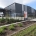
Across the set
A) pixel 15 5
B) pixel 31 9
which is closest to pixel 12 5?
pixel 15 5

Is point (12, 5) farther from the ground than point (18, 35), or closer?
farther from the ground

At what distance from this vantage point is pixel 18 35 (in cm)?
786

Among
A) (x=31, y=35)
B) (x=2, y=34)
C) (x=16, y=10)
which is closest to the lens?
(x=31, y=35)

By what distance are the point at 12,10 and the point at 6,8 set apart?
265cm

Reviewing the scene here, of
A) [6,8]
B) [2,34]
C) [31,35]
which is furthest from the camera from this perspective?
[6,8]

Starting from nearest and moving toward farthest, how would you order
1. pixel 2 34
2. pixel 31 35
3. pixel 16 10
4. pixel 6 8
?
1. pixel 31 35
2. pixel 2 34
3. pixel 16 10
4. pixel 6 8

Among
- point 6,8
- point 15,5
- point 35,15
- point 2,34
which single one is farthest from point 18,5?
point 2,34

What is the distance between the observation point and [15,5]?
34.2 m

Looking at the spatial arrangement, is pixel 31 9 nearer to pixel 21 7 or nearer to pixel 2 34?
pixel 21 7

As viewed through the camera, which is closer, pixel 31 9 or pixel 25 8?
pixel 25 8

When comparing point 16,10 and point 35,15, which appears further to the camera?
point 35,15

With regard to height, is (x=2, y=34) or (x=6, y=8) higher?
(x=6, y=8)

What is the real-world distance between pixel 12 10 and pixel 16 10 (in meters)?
1.62

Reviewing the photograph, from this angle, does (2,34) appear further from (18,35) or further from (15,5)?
(15,5)
